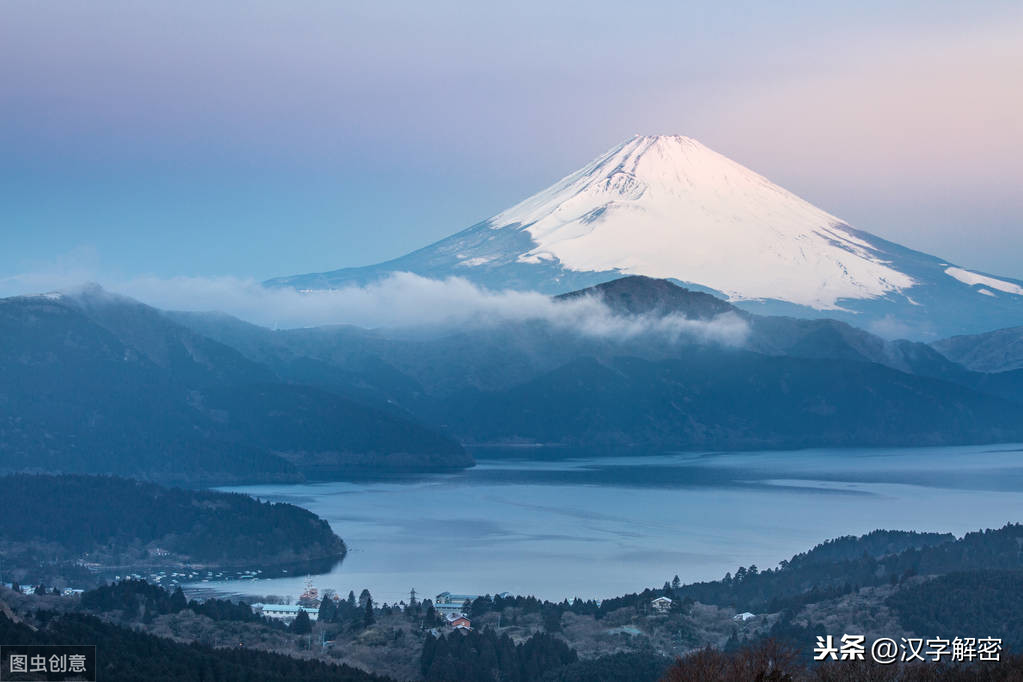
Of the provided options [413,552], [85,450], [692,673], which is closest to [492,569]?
[413,552]

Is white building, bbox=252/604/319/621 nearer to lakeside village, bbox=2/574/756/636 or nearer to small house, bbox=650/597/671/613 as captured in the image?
lakeside village, bbox=2/574/756/636

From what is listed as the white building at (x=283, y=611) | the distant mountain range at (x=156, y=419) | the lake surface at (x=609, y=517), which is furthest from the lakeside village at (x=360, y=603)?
the distant mountain range at (x=156, y=419)

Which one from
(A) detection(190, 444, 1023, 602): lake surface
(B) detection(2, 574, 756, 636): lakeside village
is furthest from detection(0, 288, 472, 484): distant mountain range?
(B) detection(2, 574, 756, 636): lakeside village

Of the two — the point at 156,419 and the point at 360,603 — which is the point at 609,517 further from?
the point at 156,419

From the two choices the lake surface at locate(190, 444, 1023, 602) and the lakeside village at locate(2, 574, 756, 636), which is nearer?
the lakeside village at locate(2, 574, 756, 636)

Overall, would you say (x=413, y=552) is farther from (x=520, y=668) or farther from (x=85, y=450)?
(x=85, y=450)

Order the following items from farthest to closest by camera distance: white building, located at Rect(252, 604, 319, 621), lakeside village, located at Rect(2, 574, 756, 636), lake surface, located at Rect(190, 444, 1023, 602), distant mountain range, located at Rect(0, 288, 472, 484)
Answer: distant mountain range, located at Rect(0, 288, 472, 484), lake surface, located at Rect(190, 444, 1023, 602), white building, located at Rect(252, 604, 319, 621), lakeside village, located at Rect(2, 574, 756, 636)
